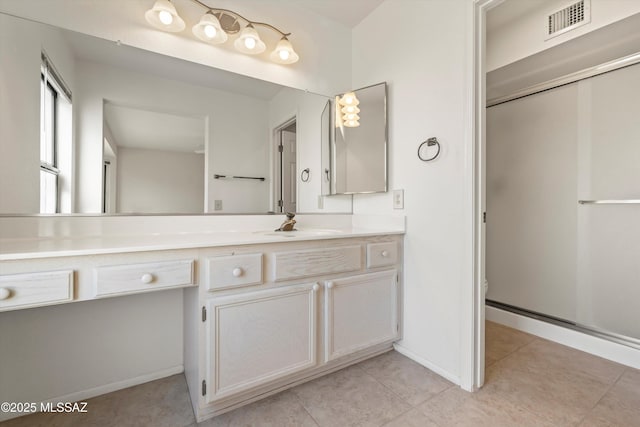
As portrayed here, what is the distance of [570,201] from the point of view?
2.15m

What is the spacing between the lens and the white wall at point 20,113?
1.20m

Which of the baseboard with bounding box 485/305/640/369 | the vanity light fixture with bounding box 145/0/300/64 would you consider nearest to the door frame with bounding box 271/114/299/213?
the vanity light fixture with bounding box 145/0/300/64

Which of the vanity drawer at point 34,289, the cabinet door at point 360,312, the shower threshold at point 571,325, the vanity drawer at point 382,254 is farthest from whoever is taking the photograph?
the shower threshold at point 571,325

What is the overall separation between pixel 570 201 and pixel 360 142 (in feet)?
5.61

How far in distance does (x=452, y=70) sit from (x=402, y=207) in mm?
827

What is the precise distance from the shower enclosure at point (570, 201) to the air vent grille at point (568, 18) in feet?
1.86

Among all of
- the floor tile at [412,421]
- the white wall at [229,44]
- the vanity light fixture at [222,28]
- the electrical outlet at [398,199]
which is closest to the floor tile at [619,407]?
the floor tile at [412,421]

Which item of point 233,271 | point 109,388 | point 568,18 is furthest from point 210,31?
point 568,18

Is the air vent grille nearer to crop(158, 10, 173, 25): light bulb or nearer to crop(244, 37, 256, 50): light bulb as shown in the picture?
crop(244, 37, 256, 50): light bulb

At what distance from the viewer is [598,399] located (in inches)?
54.7

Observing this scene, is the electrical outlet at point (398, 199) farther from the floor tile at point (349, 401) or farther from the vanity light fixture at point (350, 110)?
the floor tile at point (349, 401)

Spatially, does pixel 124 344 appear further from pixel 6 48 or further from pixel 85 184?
pixel 6 48

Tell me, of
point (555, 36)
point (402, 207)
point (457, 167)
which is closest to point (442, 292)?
point (402, 207)

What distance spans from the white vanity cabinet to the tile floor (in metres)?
0.10
